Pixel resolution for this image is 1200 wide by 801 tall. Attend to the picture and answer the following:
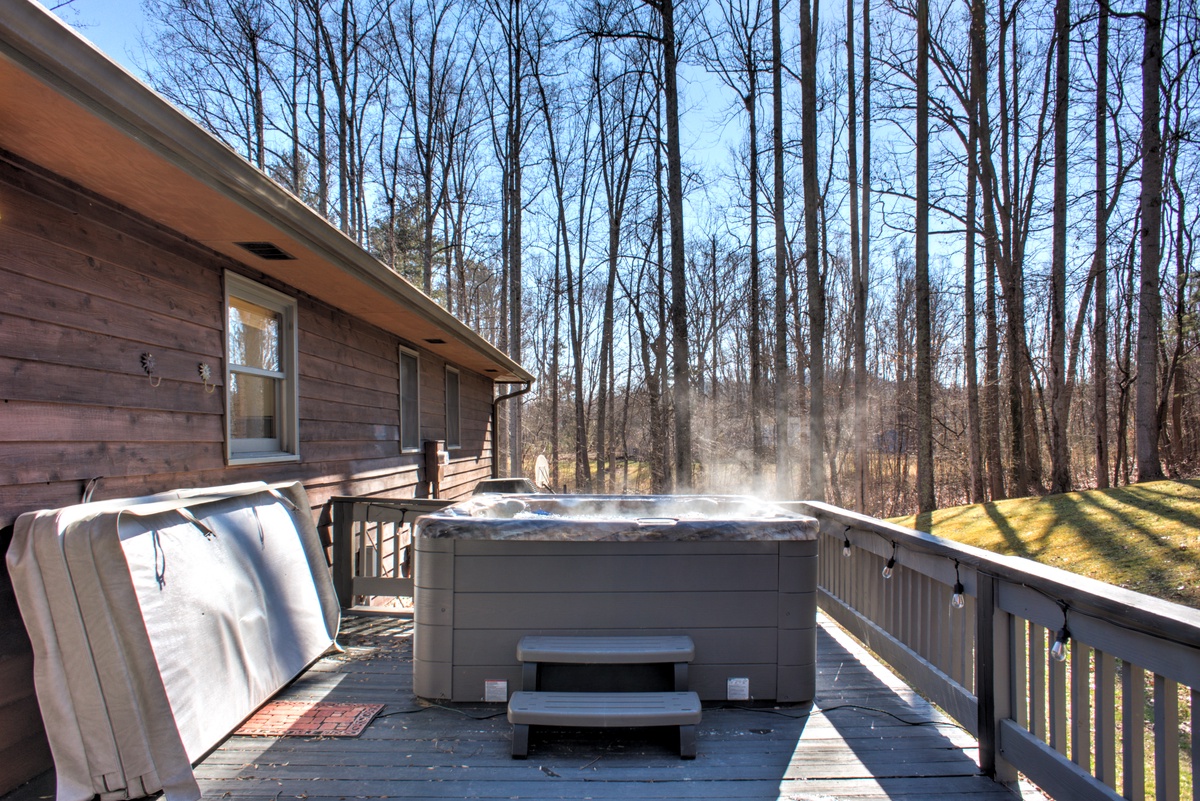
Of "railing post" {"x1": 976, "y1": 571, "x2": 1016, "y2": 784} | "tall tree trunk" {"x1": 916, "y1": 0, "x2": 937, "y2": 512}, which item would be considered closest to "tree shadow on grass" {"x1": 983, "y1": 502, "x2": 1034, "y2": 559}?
"tall tree trunk" {"x1": 916, "y1": 0, "x2": 937, "y2": 512}

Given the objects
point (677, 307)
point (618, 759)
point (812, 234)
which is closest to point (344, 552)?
point (618, 759)

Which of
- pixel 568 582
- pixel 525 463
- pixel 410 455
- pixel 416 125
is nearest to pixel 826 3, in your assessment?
pixel 416 125

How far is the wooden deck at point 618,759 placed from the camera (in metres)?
1.99

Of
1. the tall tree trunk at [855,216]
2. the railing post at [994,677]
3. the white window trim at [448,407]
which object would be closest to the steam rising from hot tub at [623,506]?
the railing post at [994,677]

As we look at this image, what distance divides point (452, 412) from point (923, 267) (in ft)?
22.0

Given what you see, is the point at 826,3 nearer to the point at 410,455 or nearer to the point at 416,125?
the point at 416,125

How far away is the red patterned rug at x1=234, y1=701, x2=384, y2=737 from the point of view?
2.35 meters

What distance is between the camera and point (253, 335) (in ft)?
11.2

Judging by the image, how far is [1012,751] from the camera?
6.54 ft

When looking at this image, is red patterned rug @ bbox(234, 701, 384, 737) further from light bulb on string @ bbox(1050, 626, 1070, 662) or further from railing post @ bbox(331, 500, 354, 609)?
light bulb on string @ bbox(1050, 626, 1070, 662)

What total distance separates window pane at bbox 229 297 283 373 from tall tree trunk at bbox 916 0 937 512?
8224mm

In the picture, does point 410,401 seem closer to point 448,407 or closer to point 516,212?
point 448,407

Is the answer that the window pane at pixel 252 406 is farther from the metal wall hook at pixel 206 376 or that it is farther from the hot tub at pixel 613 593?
the hot tub at pixel 613 593

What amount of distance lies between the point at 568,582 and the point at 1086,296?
37.9ft
